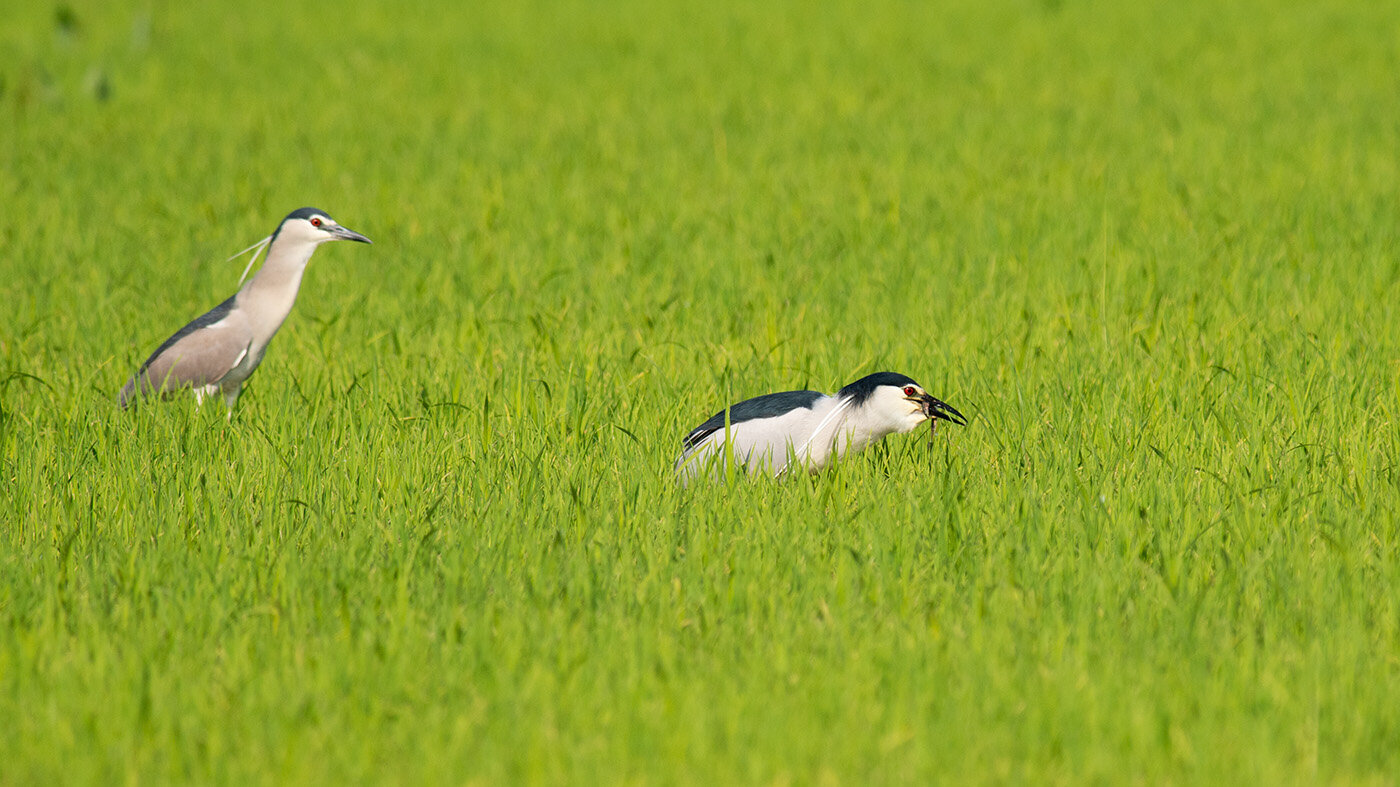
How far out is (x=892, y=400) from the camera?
163 inches

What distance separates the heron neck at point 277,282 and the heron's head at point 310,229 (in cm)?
3

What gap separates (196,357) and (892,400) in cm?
271

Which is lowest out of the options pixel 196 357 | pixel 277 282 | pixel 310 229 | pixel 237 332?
pixel 196 357

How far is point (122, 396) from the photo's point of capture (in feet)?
16.9

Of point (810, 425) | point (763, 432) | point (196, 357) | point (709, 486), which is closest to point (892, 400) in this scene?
point (810, 425)

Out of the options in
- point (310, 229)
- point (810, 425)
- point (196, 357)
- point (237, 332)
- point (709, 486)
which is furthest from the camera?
point (310, 229)

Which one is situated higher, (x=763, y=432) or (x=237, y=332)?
(x=237, y=332)

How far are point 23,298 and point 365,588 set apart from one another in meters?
4.34

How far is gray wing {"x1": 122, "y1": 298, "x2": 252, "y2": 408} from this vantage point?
16.6 ft

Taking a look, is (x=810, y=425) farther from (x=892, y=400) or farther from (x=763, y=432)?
(x=892, y=400)

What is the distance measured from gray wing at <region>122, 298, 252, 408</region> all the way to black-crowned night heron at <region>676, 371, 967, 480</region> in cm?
198

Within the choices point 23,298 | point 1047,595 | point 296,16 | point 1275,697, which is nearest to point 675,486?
point 1047,595

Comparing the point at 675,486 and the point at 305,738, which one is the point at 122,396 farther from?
the point at 305,738

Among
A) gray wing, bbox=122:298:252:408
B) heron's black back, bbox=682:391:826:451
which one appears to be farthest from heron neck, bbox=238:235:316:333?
heron's black back, bbox=682:391:826:451
